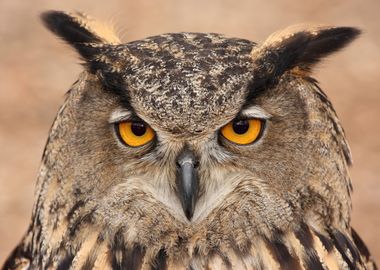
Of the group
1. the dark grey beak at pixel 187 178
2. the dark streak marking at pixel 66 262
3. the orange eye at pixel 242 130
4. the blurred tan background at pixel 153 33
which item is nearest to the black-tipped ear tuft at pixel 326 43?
the orange eye at pixel 242 130

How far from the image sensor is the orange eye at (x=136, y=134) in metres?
2.43

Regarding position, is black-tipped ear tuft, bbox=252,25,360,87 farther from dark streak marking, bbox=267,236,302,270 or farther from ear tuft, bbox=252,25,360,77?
dark streak marking, bbox=267,236,302,270

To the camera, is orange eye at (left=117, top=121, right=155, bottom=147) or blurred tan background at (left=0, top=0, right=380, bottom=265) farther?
blurred tan background at (left=0, top=0, right=380, bottom=265)

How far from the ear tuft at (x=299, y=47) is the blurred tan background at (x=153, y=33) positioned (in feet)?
7.69

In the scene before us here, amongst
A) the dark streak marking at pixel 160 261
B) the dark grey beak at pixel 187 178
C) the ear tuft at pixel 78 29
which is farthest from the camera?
the ear tuft at pixel 78 29

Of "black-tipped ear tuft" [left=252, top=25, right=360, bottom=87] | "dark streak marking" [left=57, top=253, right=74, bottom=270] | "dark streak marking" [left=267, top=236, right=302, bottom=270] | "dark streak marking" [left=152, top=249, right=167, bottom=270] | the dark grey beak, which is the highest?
"black-tipped ear tuft" [left=252, top=25, right=360, bottom=87]

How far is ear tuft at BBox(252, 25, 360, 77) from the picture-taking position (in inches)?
97.3

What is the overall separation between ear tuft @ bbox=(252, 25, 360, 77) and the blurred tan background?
2345mm

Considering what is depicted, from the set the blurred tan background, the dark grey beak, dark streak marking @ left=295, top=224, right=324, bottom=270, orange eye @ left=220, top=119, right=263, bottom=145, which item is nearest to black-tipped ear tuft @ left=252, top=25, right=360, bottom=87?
orange eye @ left=220, top=119, right=263, bottom=145

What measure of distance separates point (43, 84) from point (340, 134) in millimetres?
3639

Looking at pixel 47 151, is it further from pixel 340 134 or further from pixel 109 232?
pixel 340 134

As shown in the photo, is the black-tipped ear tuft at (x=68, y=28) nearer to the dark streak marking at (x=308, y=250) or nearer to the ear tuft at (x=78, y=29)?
the ear tuft at (x=78, y=29)

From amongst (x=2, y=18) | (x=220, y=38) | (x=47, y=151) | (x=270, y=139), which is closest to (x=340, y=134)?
(x=270, y=139)

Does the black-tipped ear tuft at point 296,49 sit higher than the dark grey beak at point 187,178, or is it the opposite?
the black-tipped ear tuft at point 296,49
